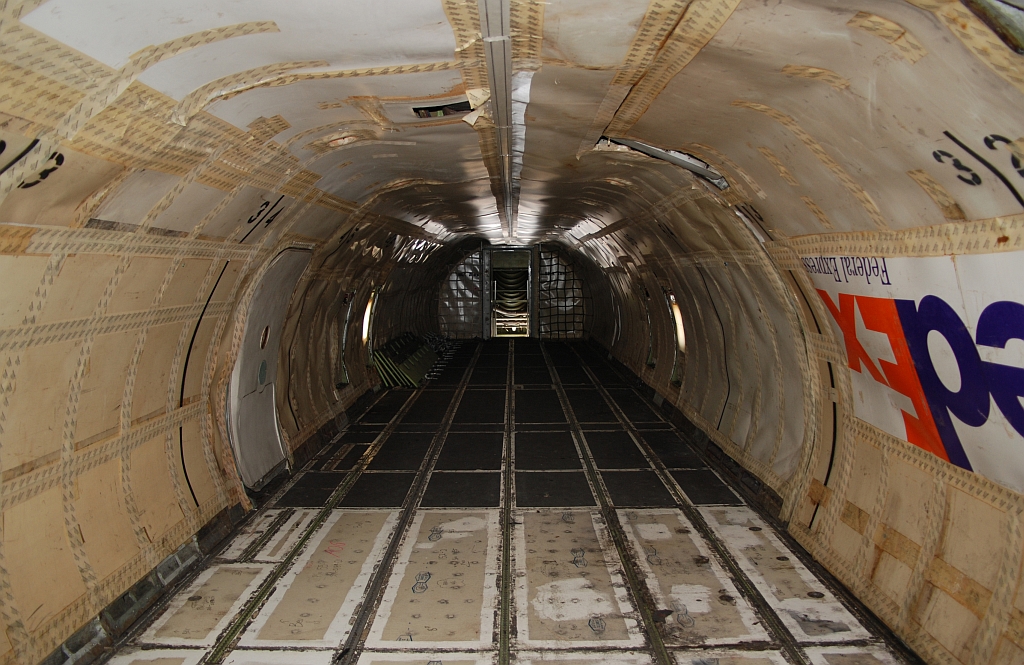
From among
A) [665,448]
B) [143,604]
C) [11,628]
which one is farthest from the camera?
[665,448]

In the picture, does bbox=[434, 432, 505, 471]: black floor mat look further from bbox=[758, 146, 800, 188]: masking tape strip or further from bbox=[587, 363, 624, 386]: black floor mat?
bbox=[758, 146, 800, 188]: masking tape strip

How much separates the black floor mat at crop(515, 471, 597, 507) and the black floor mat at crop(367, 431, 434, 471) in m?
1.59

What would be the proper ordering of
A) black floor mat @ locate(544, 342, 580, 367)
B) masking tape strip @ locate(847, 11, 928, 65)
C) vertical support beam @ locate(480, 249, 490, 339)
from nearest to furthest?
masking tape strip @ locate(847, 11, 928, 65) < black floor mat @ locate(544, 342, 580, 367) < vertical support beam @ locate(480, 249, 490, 339)

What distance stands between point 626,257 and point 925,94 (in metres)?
11.2

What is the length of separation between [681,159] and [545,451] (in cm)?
529

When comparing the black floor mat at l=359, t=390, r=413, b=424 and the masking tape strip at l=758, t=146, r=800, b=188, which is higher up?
the masking tape strip at l=758, t=146, r=800, b=188

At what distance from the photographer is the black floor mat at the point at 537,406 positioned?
1268 cm

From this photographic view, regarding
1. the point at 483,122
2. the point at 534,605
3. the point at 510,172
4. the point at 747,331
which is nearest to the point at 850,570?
the point at 534,605

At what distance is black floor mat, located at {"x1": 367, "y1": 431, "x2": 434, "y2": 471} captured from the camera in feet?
32.1

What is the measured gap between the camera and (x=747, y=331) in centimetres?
904

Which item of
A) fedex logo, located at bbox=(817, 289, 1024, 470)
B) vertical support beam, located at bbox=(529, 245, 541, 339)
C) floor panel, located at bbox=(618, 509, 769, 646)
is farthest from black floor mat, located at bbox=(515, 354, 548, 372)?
fedex logo, located at bbox=(817, 289, 1024, 470)

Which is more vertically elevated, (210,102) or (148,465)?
(210,102)

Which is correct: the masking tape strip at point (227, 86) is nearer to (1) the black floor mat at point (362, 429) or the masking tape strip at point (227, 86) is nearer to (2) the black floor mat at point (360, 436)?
(2) the black floor mat at point (360, 436)

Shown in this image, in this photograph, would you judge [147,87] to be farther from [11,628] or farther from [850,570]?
[850,570]
